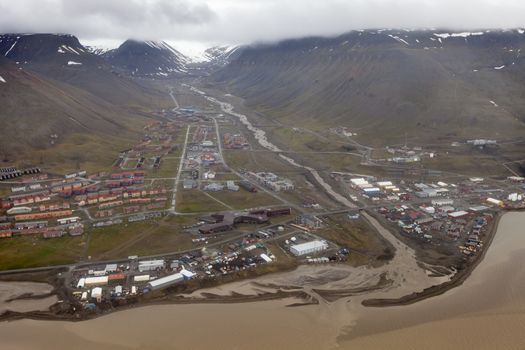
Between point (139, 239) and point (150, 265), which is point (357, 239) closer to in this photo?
point (150, 265)

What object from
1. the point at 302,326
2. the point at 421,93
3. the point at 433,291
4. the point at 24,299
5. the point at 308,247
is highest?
the point at 421,93

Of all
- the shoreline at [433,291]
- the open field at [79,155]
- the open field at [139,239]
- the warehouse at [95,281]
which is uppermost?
the open field at [79,155]

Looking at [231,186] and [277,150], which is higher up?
[277,150]

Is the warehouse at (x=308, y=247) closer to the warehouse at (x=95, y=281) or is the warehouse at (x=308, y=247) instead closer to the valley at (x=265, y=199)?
the valley at (x=265, y=199)

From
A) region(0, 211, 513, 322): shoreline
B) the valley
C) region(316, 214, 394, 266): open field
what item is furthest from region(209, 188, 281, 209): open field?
region(0, 211, 513, 322): shoreline

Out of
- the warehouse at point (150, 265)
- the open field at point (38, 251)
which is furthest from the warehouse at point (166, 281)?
the open field at point (38, 251)

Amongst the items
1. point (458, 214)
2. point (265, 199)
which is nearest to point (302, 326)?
point (265, 199)

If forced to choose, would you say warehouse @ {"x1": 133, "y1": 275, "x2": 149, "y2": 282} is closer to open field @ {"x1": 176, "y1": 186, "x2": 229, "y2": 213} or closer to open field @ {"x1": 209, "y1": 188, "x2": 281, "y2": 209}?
open field @ {"x1": 176, "y1": 186, "x2": 229, "y2": 213}
